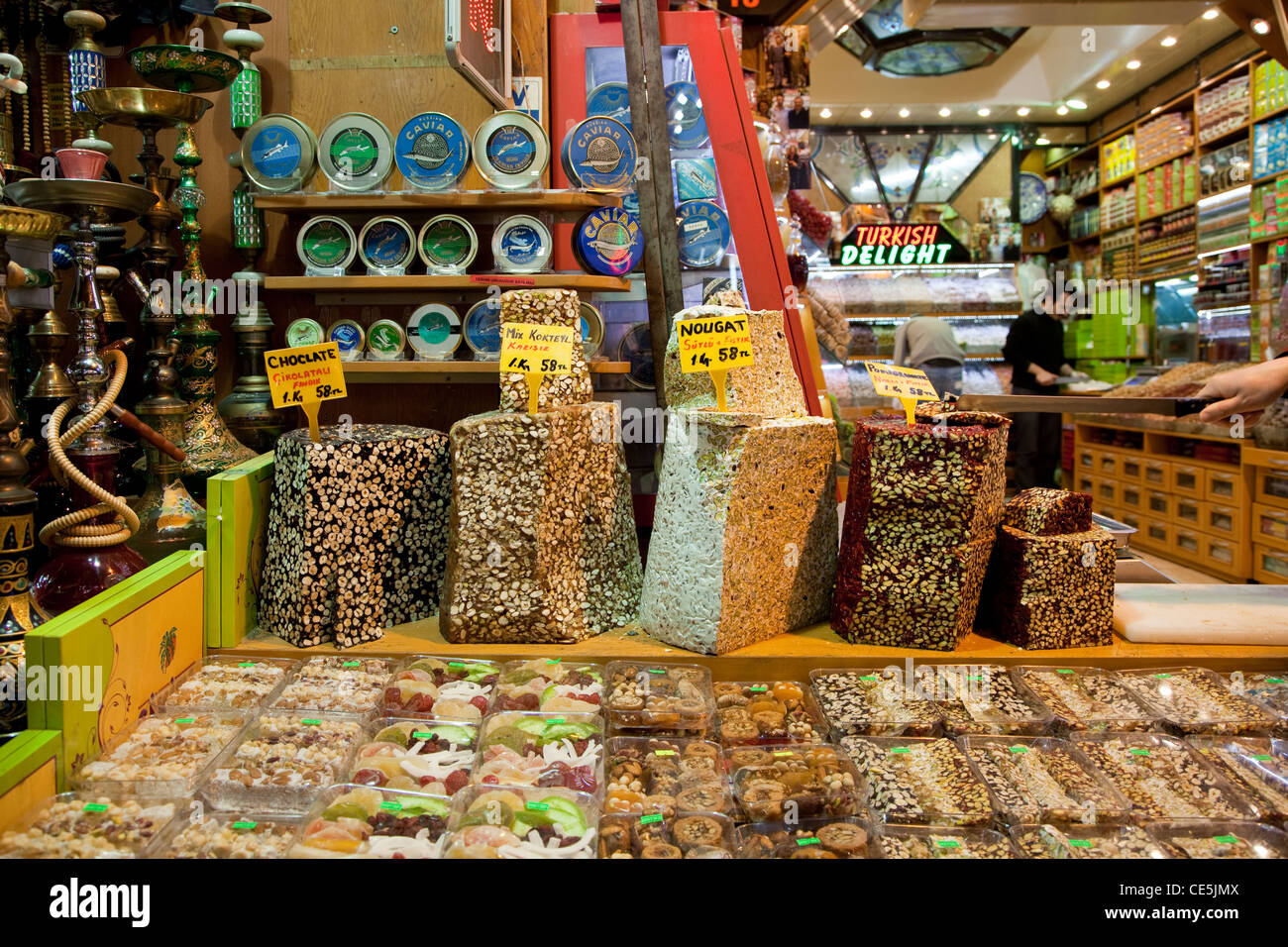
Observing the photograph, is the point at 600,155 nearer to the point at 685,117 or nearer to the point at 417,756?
the point at 685,117

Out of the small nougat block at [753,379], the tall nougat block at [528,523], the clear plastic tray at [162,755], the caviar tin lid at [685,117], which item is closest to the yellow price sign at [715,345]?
the small nougat block at [753,379]

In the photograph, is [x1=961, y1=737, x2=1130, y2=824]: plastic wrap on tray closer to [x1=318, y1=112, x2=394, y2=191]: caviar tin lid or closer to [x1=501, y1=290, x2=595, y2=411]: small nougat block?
[x1=501, y1=290, x2=595, y2=411]: small nougat block

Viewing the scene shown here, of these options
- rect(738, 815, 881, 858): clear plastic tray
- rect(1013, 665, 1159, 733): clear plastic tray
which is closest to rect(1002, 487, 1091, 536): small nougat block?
rect(1013, 665, 1159, 733): clear plastic tray

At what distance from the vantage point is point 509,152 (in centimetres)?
253

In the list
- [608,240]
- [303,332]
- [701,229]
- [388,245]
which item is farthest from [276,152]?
[701,229]

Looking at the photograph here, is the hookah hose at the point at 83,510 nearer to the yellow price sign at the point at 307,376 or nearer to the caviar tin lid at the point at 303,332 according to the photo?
the yellow price sign at the point at 307,376

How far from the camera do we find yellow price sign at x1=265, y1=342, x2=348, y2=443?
202cm

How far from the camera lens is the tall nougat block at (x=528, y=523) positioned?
1.95 meters

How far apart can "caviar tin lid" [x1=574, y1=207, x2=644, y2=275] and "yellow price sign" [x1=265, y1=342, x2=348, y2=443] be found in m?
1.06

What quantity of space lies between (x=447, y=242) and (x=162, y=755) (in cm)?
157

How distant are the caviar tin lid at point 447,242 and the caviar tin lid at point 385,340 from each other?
206mm
